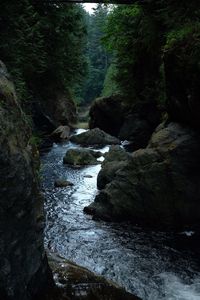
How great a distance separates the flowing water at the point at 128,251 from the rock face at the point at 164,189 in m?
0.63

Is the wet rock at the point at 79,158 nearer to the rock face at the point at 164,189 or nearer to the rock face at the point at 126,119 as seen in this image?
the rock face at the point at 126,119

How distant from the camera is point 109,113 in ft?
126

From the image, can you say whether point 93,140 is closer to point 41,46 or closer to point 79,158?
point 79,158

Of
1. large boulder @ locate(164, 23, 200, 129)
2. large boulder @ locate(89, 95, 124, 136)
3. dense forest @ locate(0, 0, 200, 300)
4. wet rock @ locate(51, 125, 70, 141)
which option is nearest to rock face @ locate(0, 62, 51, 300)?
dense forest @ locate(0, 0, 200, 300)

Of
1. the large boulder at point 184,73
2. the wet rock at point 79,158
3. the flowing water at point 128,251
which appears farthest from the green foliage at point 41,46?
the large boulder at point 184,73

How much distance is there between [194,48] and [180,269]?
6.75 m

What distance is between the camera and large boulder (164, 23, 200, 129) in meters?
13.2

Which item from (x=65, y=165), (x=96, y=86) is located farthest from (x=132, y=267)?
(x=96, y=86)

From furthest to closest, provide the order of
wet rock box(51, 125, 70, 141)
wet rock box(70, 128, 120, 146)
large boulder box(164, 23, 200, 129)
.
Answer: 1. wet rock box(51, 125, 70, 141)
2. wet rock box(70, 128, 120, 146)
3. large boulder box(164, 23, 200, 129)

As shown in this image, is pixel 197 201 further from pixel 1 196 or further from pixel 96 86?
pixel 96 86

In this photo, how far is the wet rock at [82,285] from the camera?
7.64m

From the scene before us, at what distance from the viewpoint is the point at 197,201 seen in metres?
14.4

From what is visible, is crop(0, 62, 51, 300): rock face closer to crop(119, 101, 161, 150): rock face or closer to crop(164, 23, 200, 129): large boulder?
crop(164, 23, 200, 129): large boulder

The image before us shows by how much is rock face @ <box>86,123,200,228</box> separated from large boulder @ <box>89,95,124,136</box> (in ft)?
73.8
